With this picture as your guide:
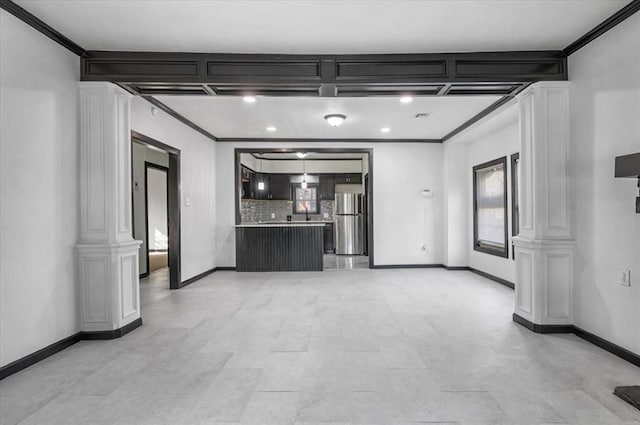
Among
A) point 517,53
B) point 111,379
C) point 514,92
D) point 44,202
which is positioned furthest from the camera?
Result: point 514,92

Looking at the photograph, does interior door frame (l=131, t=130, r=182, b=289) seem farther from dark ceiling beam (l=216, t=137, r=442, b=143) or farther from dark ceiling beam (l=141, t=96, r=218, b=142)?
dark ceiling beam (l=216, t=137, r=442, b=143)

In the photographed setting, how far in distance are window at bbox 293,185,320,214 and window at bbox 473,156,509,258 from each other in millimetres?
4814

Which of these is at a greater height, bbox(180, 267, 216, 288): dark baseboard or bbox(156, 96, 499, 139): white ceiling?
bbox(156, 96, 499, 139): white ceiling

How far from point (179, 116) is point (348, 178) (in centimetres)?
578

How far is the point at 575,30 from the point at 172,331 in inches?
191

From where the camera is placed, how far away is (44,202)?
290 centimetres

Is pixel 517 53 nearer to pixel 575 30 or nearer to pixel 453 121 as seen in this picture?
pixel 575 30

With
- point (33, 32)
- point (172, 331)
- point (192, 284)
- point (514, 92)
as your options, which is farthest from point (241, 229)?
point (514, 92)

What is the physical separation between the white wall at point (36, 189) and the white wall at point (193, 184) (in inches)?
52.8

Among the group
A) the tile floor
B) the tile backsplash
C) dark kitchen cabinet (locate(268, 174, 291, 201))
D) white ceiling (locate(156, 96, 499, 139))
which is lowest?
the tile floor

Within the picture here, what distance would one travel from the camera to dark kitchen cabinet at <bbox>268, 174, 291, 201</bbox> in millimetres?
10109

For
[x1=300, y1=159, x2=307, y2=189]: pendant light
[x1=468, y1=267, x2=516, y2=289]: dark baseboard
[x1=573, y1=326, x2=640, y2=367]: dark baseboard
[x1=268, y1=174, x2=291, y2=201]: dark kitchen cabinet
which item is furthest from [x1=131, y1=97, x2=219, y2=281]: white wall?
[x1=573, y1=326, x2=640, y2=367]: dark baseboard

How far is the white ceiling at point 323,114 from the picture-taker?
Answer: 4.53 m

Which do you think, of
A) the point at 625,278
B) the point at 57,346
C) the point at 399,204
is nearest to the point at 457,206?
the point at 399,204
